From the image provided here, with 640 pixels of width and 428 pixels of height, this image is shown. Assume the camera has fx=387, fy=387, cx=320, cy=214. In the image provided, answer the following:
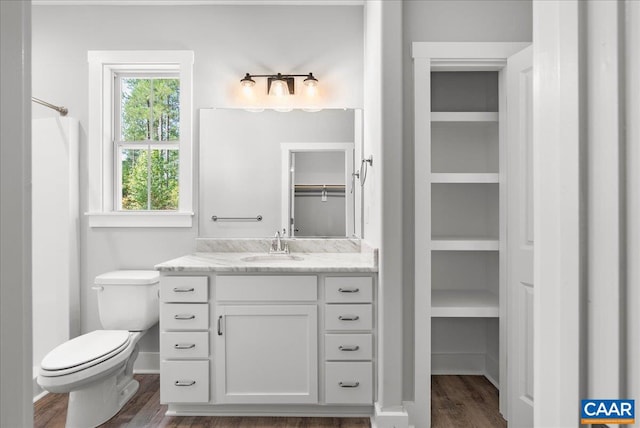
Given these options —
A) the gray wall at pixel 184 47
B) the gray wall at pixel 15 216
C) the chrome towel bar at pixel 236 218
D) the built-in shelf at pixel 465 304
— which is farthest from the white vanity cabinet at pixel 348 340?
the gray wall at pixel 15 216

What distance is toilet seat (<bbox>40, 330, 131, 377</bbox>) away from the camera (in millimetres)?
1970

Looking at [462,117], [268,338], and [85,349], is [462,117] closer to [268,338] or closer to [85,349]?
[268,338]

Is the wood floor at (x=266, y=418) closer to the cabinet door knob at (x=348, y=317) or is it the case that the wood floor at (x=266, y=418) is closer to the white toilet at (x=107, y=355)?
the white toilet at (x=107, y=355)

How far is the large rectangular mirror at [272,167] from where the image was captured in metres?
2.88

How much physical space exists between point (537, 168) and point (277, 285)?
1.92 meters

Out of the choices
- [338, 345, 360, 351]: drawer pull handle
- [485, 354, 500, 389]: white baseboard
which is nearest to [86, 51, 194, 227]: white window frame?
[338, 345, 360, 351]: drawer pull handle

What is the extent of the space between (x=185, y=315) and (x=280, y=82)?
1.74 meters

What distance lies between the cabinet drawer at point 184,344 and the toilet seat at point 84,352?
264 mm

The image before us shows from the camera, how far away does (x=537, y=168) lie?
440mm

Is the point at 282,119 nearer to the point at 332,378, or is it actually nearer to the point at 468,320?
the point at 332,378

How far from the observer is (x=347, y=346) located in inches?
87.8

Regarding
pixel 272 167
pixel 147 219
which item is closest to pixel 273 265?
pixel 272 167

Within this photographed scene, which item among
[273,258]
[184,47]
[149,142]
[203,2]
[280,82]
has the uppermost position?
[203,2]

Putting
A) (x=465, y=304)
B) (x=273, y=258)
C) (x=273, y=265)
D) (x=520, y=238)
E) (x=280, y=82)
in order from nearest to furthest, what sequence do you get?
(x=520, y=238) → (x=273, y=265) → (x=465, y=304) → (x=273, y=258) → (x=280, y=82)
